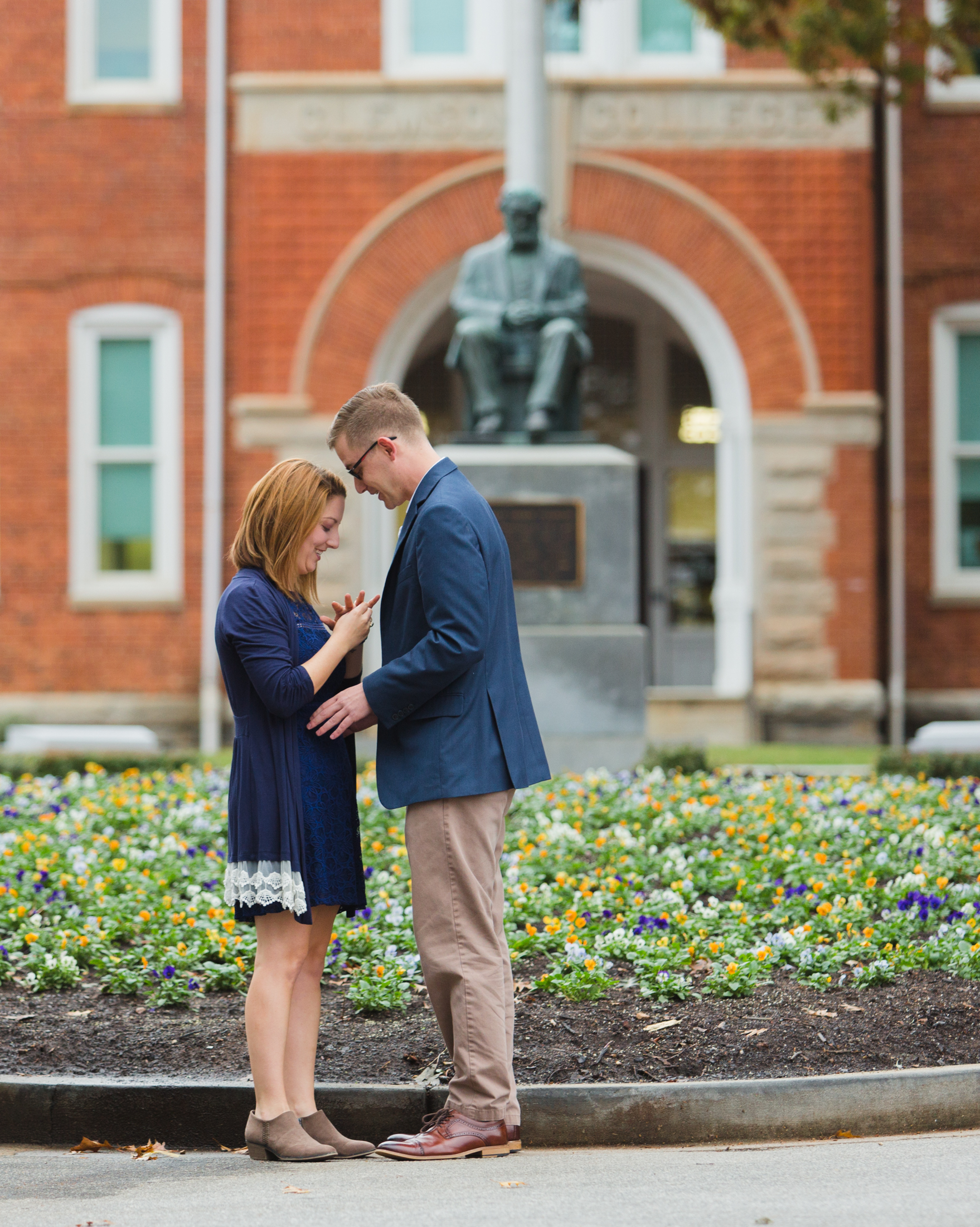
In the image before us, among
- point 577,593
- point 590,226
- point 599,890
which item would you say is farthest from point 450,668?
point 590,226

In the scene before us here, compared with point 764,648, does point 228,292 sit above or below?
above

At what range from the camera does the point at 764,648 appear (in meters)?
13.9

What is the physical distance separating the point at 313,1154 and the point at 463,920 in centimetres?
68

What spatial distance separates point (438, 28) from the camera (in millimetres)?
14367

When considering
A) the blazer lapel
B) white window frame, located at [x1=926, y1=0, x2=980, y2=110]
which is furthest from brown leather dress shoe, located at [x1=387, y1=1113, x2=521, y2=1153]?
white window frame, located at [x1=926, y1=0, x2=980, y2=110]

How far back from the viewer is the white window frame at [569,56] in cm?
1412

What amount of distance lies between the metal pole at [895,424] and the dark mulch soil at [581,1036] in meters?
9.46

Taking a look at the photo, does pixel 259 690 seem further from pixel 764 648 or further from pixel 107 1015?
pixel 764 648

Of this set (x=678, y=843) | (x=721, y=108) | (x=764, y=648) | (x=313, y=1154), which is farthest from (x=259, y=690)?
(x=721, y=108)

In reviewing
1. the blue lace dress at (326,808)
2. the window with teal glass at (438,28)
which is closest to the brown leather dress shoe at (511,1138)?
the blue lace dress at (326,808)

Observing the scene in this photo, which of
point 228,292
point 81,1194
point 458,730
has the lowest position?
point 81,1194

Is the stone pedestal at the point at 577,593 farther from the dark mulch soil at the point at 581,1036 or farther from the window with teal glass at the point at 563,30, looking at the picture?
the window with teal glass at the point at 563,30

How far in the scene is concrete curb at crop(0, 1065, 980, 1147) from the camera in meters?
4.02

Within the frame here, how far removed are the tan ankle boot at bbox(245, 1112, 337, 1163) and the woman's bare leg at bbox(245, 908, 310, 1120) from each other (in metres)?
0.02
